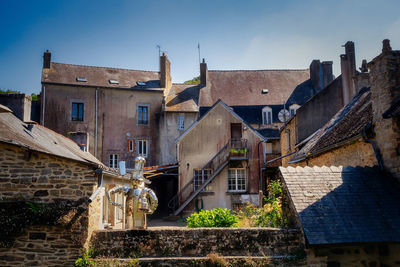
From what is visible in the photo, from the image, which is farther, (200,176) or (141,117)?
(141,117)

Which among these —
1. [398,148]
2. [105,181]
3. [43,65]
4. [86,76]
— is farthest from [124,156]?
[398,148]

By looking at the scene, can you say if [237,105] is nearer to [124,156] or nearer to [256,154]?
[256,154]

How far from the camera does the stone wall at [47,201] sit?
25.8ft

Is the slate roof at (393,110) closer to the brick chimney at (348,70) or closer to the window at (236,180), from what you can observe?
the brick chimney at (348,70)

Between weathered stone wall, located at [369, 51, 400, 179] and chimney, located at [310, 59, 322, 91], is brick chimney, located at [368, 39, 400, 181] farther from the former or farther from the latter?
chimney, located at [310, 59, 322, 91]

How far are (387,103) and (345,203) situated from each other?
8.96 feet

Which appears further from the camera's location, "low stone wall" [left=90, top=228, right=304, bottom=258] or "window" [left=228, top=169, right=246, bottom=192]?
"window" [left=228, top=169, right=246, bottom=192]

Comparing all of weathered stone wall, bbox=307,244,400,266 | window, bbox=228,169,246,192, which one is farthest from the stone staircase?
window, bbox=228,169,246,192

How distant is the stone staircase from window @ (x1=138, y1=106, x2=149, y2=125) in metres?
21.2

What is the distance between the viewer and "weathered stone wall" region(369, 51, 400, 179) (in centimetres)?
783

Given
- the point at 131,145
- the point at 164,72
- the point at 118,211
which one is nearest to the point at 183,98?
the point at 164,72

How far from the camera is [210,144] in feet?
74.9

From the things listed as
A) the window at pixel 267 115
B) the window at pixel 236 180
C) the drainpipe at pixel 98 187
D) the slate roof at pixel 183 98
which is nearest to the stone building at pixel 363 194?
the drainpipe at pixel 98 187

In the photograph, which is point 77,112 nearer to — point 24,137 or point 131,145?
point 131,145
